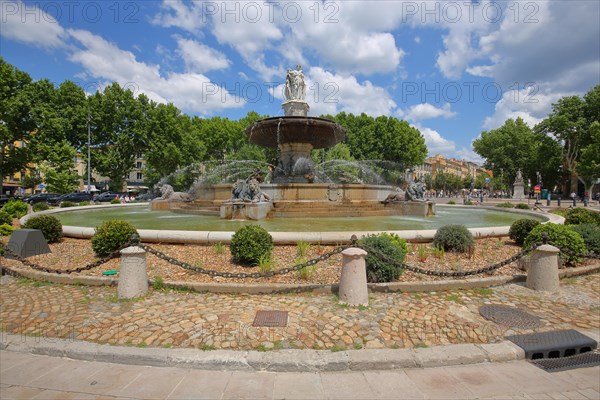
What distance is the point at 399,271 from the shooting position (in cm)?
590

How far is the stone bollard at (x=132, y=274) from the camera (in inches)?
207

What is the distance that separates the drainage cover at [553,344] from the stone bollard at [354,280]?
1879 mm

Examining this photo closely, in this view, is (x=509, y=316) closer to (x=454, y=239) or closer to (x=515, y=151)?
(x=454, y=239)

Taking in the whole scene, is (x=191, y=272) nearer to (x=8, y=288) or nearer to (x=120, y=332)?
(x=120, y=332)

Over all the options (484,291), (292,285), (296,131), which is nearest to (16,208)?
(296,131)

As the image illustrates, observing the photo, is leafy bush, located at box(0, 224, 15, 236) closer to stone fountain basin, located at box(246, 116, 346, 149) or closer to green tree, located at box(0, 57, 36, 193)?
stone fountain basin, located at box(246, 116, 346, 149)

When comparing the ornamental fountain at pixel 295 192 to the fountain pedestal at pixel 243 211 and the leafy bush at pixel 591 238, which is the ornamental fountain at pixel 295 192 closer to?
the fountain pedestal at pixel 243 211

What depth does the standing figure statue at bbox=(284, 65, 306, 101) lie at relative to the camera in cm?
2197

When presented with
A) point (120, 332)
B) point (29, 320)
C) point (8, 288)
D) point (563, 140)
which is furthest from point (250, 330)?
point (563, 140)

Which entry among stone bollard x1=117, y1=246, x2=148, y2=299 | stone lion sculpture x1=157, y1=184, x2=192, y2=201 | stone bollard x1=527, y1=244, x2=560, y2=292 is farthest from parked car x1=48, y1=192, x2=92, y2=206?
stone bollard x1=527, y1=244, x2=560, y2=292

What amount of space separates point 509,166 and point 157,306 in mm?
81009

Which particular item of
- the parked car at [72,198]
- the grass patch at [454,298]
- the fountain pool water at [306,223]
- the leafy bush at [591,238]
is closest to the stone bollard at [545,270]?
the grass patch at [454,298]

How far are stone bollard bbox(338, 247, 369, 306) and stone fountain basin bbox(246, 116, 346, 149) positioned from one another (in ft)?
46.0

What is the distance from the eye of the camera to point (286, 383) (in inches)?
128
